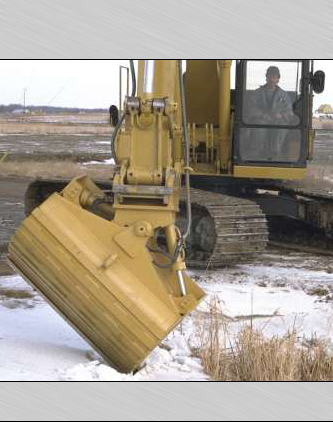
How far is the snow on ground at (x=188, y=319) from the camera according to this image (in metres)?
4.94

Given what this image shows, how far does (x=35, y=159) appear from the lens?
26.9 metres

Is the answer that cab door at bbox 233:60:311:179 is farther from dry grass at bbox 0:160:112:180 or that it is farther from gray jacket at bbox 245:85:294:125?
dry grass at bbox 0:160:112:180

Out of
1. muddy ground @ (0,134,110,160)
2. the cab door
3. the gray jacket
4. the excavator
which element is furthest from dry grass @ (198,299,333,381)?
muddy ground @ (0,134,110,160)

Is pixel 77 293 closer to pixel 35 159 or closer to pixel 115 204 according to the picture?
pixel 115 204

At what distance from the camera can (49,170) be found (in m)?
22.6

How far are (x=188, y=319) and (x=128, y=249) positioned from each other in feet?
5.50

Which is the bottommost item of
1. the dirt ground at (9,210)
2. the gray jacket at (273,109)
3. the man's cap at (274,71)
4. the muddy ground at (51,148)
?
the dirt ground at (9,210)

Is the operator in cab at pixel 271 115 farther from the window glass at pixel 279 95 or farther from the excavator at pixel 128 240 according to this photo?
the excavator at pixel 128 240

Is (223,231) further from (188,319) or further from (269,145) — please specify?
(188,319)

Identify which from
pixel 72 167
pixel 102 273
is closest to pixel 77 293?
pixel 102 273

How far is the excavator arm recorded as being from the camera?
4.90 metres

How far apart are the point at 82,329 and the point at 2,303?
7.32ft

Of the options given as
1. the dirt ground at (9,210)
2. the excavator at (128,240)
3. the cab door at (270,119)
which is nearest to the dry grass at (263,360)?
the excavator at (128,240)

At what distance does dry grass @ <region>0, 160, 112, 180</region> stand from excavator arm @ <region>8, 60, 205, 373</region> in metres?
14.7
